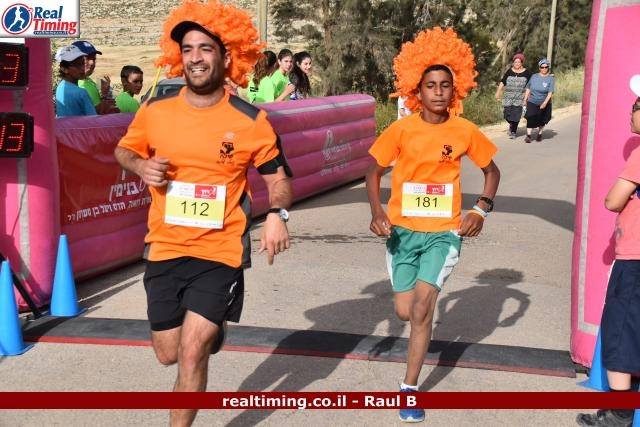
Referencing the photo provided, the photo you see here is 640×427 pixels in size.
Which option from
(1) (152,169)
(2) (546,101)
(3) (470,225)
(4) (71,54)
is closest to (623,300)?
(3) (470,225)

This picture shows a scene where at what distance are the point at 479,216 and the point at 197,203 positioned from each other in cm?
177

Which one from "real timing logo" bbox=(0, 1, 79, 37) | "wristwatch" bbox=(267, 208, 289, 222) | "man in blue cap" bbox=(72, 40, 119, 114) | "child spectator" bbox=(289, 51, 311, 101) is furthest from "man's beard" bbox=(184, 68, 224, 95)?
"child spectator" bbox=(289, 51, 311, 101)

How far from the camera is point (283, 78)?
525 inches

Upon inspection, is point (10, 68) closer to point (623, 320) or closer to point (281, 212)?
point (281, 212)

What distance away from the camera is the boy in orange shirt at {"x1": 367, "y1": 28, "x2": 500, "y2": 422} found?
5273 millimetres

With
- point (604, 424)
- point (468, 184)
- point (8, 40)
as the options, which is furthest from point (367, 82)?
point (604, 424)

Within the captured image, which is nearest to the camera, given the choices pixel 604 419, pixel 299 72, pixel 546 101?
pixel 604 419

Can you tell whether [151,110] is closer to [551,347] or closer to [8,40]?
[8,40]

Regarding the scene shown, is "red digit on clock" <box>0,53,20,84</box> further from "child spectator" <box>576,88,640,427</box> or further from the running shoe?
"child spectator" <box>576,88,640,427</box>

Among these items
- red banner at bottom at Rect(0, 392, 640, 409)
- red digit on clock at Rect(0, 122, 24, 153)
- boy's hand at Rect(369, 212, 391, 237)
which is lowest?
red banner at bottom at Rect(0, 392, 640, 409)

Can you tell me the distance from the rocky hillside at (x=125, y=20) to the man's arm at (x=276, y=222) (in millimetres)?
75756

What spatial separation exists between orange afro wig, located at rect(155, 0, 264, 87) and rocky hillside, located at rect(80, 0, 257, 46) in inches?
2965

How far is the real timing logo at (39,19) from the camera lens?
6.88m

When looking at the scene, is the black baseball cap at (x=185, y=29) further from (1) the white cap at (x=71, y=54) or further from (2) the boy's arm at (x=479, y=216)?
(1) the white cap at (x=71, y=54)
